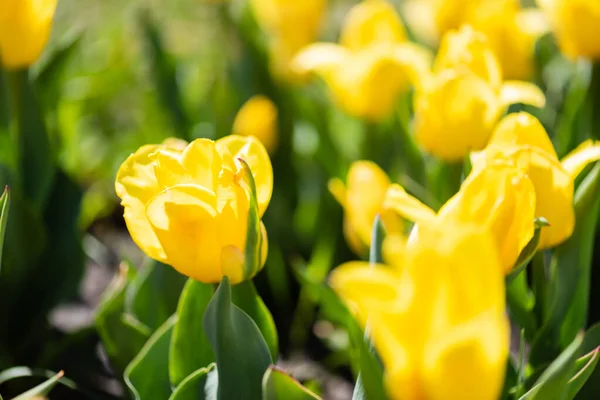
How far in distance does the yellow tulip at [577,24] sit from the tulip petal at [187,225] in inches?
32.2

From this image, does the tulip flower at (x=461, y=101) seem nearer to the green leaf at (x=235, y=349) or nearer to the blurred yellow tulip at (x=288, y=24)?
the green leaf at (x=235, y=349)

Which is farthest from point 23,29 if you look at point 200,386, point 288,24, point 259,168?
point 288,24

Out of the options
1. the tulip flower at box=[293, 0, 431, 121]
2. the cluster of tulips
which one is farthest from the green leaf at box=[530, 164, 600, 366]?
the tulip flower at box=[293, 0, 431, 121]

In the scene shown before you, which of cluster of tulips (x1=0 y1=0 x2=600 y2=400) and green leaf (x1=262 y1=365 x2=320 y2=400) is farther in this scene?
green leaf (x1=262 y1=365 x2=320 y2=400)

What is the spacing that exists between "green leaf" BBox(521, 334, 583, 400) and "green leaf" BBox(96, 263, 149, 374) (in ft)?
1.86

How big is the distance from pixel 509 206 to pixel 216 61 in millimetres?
2073

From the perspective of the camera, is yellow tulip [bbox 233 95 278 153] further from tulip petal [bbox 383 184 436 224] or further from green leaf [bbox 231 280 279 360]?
tulip petal [bbox 383 184 436 224]

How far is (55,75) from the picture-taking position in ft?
5.62

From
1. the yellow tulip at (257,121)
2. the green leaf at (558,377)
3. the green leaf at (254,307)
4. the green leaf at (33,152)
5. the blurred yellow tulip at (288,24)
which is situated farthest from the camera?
the blurred yellow tulip at (288,24)

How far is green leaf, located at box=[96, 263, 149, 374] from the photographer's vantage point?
115 centimetres

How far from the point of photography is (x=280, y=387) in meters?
0.80

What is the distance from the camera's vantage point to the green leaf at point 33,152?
144 cm

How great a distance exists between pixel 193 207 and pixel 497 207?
0.99ft

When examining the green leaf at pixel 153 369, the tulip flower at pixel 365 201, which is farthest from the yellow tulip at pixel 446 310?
the tulip flower at pixel 365 201
